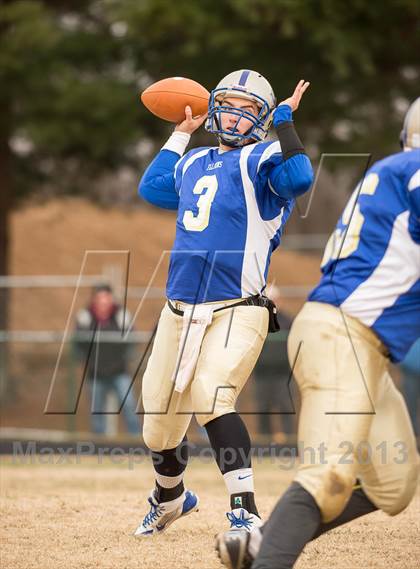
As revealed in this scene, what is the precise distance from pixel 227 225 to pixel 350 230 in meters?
1.05

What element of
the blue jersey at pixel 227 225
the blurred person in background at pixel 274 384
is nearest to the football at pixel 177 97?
the blue jersey at pixel 227 225

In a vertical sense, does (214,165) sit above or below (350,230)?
above

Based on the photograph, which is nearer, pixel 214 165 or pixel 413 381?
pixel 214 165

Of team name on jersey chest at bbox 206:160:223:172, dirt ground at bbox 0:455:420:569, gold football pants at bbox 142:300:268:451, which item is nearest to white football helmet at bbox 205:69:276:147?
team name on jersey chest at bbox 206:160:223:172

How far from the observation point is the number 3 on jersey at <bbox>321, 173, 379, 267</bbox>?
13.8 feet

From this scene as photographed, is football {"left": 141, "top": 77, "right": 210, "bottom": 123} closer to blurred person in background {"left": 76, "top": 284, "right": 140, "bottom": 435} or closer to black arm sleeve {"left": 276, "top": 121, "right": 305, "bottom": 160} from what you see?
black arm sleeve {"left": 276, "top": 121, "right": 305, "bottom": 160}

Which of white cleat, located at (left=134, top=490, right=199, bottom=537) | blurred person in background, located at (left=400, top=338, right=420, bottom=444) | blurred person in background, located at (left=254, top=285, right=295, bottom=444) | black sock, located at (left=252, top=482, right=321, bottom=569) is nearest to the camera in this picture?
black sock, located at (left=252, top=482, right=321, bottom=569)

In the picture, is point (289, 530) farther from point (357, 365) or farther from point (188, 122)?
point (188, 122)

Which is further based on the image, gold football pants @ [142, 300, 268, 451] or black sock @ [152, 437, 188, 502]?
black sock @ [152, 437, 188, 502]

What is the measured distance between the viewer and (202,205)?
17.1ft

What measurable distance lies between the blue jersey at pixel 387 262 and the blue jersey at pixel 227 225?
3.14 ft

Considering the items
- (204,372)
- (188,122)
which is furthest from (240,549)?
(188,122)

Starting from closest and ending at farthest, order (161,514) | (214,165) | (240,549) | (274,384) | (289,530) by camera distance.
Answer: (289,530)
(240,549)
(214,165)
(161,514)
(274,384)

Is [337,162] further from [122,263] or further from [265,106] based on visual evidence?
[265,106]
